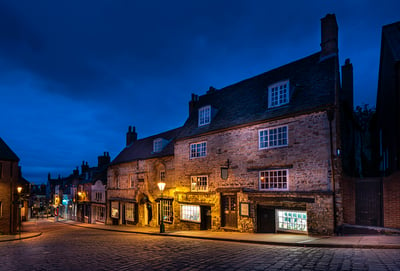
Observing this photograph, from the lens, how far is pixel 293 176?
1622 centimetres

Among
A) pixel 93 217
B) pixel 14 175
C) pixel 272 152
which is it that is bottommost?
pixel 93 217

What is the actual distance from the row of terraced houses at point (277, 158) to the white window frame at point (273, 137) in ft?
0.20

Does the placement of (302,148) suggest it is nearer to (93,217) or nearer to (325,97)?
(325,97)

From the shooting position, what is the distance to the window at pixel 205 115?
22891 millimetres

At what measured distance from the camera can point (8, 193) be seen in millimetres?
24859

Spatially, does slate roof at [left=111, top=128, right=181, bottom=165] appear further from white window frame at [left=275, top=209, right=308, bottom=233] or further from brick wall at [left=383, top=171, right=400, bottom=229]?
brick wall at [left=383, top=171, right=400, bottom=229]

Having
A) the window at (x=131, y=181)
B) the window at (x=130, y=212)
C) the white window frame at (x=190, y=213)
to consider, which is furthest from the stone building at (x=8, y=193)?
the white window frame at (x=190, y=213)

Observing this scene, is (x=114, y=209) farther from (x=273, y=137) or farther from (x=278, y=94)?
(x=278, y=94)

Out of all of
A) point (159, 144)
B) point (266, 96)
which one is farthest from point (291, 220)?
point (159, 144)

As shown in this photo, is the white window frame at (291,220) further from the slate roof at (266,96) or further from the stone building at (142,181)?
the stone building at (142,181)

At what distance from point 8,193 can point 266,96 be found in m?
23.1

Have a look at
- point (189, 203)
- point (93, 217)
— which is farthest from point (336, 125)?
point (93, 217)

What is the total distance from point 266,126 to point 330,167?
4.61 meters

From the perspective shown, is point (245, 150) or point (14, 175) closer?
point (245, 150)
